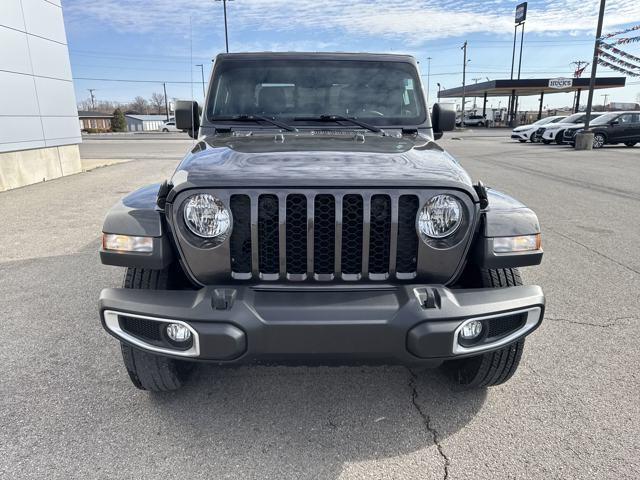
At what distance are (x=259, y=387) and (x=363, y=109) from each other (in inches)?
81.0

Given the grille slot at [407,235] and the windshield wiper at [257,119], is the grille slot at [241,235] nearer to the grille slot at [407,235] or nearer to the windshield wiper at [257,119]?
the grille slot at [407,235]

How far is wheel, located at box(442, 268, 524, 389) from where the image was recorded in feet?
7.81

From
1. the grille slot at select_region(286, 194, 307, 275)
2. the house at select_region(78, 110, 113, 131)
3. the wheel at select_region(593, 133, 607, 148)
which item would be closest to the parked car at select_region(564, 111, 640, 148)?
the wheel at select_region(593, 133, 607, 148)

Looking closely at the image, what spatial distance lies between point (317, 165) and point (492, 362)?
54.1 inches

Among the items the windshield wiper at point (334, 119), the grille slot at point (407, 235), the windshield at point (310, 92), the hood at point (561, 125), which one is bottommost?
the hood at point (561, 125)

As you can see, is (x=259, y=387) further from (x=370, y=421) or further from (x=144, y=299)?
(x=144, y=299)

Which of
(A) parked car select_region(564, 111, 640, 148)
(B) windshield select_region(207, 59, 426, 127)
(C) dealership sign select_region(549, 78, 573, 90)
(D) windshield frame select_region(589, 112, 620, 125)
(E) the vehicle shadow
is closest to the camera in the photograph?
(E) the vehicle shadow

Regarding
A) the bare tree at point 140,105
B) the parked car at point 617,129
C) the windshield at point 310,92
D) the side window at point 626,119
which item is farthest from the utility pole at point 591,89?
the bare tree at point 140,105

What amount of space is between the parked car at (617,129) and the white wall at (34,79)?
19228 mm

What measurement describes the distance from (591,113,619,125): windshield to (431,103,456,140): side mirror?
2028 cm

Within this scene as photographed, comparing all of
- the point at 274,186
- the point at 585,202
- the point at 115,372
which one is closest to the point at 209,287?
the point at 274,186

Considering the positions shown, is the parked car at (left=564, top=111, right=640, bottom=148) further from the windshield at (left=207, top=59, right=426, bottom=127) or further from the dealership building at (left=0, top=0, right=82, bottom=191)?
the windshield at (left=207, top=59, right=426, bottom=127)

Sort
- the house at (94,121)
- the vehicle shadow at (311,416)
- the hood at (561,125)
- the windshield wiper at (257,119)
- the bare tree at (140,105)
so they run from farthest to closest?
the bare tree at (140,105), the house at (94,121), the hood at (561,125), the windshield wiper at (257,119), the vehicle shadow at (311,416)

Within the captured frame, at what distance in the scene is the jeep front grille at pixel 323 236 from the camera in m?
2.12
